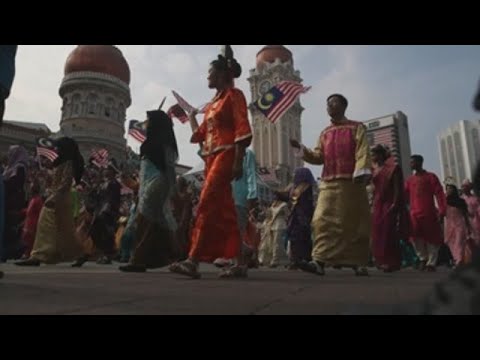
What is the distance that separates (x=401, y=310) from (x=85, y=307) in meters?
1.24

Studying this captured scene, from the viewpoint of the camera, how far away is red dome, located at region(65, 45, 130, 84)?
42.3 meters

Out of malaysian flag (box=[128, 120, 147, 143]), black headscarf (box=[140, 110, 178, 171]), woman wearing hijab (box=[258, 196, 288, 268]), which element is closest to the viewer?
black headscarf (box=[140, 110, 178, 171])

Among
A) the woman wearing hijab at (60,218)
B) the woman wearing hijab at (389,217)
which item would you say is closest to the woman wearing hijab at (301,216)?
the woman wearing hijab at (389,217)

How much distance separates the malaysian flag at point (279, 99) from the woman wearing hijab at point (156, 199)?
6281mm

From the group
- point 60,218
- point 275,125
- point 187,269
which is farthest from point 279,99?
point 275,125

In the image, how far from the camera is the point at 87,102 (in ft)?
136

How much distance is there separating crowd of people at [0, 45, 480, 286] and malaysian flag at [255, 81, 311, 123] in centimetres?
430

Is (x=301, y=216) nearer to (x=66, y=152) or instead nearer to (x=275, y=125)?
(x=66, y=152)

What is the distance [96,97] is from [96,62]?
12.3ft

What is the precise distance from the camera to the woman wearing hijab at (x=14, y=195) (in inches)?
194

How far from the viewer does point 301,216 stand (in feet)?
22.3

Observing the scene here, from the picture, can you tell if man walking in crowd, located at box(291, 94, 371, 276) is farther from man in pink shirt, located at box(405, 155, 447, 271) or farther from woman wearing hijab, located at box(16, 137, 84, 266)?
woman wearing hijab, located at box(16, 137, 84, 266)

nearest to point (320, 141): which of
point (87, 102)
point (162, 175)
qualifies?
point (162, 175)

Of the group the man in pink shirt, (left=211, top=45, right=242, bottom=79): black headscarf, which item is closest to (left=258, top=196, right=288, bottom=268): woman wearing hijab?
the man in pink shirt
